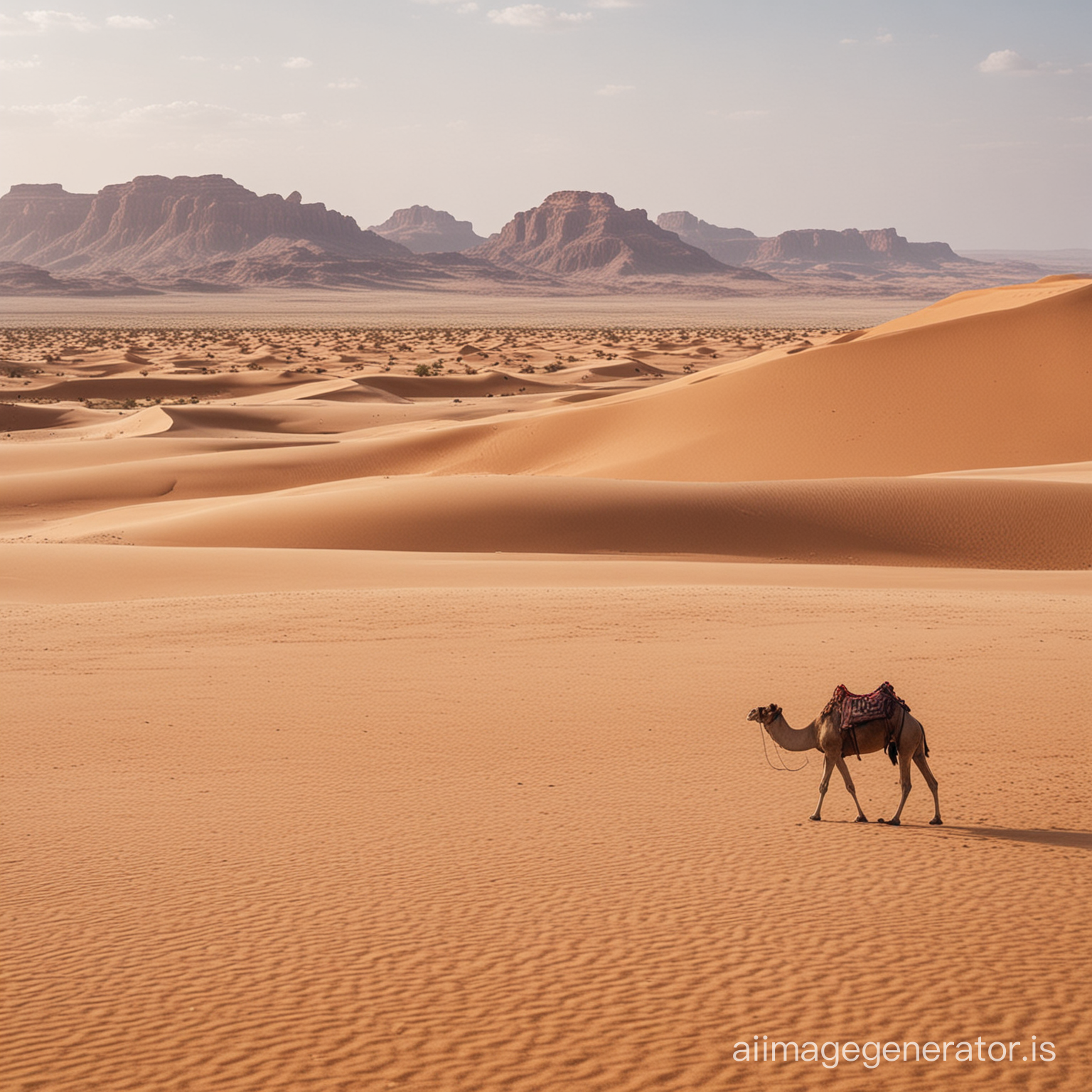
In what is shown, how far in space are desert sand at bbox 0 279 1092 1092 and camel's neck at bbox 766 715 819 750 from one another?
42cm

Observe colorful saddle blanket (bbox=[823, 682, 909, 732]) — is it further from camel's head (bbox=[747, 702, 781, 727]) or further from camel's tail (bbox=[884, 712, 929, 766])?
camel's head (bbox=[747, 702, 781, 727])

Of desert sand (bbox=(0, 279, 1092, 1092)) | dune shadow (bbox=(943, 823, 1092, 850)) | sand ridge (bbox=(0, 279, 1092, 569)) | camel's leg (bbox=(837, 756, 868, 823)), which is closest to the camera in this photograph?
desert sand (bbox=(0, 279, 1092, 1092))

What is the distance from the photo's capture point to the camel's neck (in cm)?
653

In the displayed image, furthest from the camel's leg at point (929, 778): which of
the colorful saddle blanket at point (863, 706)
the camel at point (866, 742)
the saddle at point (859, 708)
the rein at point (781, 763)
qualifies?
the rein at point (781, 763)

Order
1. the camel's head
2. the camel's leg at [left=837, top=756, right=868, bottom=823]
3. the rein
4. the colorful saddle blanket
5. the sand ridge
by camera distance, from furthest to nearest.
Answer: the sand ridge, the rein, the camel's head, the camel's leg at [left=837, top=756, right=868, bottom=823], the colorful saddle blanket

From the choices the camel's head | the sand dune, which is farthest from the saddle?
the sand dune

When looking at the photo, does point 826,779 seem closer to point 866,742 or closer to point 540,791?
point 866,742

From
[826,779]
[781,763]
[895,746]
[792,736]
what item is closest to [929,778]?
[895,746]

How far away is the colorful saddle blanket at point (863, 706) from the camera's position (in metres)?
6.29

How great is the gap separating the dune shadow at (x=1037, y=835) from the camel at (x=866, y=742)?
0.64 feet

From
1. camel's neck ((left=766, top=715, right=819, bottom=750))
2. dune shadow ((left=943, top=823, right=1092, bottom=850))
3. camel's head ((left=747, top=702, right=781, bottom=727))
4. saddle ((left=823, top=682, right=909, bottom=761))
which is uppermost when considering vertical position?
saddle ((left=823, top=682, right=909, bottom=761))

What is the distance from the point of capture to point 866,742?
6363 mm

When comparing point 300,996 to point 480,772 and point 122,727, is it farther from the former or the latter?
point 122,727

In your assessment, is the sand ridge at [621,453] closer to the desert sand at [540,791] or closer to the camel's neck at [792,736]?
the desert sand at [540,791]
